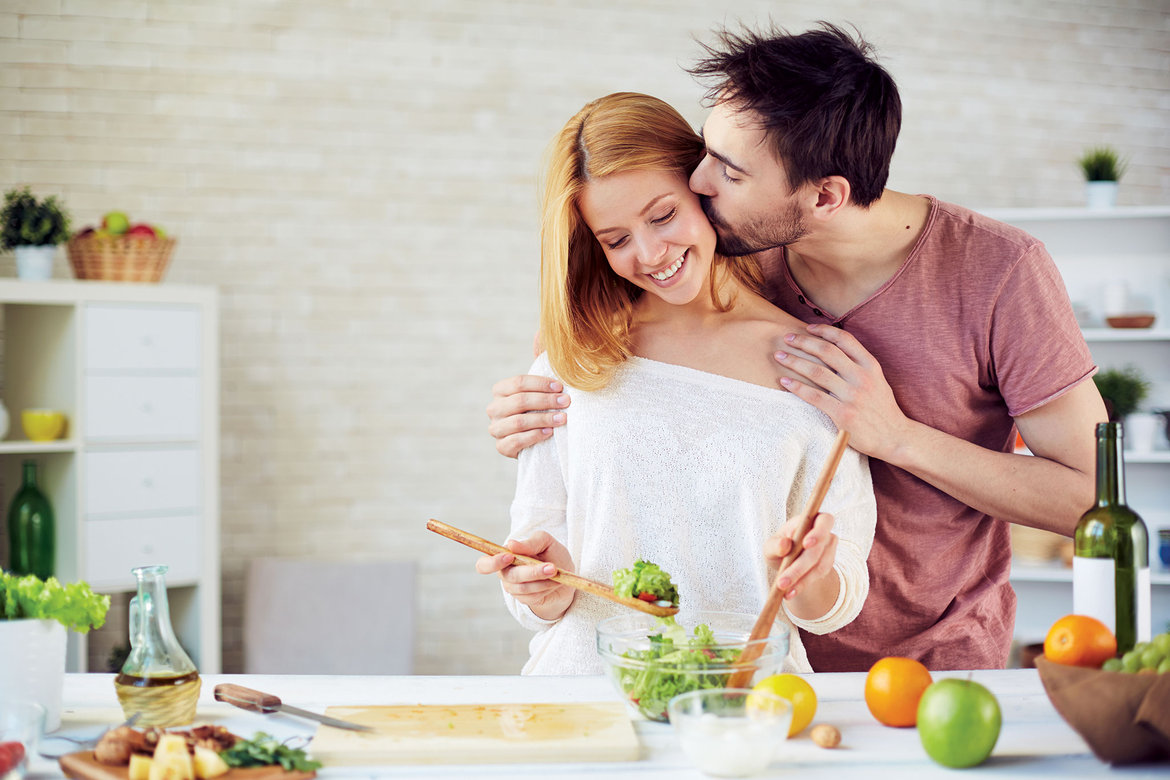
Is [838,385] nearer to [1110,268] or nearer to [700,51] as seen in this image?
[700,51]

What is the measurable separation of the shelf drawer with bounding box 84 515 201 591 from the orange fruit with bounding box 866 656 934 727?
8.68 feet

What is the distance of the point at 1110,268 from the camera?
436 centimetres

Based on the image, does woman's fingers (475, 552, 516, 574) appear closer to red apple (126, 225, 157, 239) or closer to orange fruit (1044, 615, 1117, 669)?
orange fruit (1044, 615, 1117, 669)

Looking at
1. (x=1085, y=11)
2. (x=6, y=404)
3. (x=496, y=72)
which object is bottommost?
(x=6, y=404)

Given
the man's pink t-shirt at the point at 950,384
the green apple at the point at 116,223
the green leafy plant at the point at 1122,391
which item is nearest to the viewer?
the man's pink t-shirt at the point at 950,384

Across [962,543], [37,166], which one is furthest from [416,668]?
[962,543]

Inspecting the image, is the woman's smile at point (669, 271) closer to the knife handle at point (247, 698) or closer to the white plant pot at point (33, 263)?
the knife handle at point (247, 698)

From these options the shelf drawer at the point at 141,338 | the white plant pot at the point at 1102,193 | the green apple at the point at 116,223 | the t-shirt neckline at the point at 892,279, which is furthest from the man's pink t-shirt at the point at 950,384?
the white plant pot at the point at 1102,193

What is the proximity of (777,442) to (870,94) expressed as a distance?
0.59 m

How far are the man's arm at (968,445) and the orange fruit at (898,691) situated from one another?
1.73 feet

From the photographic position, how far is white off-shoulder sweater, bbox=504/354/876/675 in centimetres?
166

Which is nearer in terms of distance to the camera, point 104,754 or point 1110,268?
point 104,754

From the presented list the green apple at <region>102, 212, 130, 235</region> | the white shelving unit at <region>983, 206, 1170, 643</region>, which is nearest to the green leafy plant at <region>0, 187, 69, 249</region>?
the green apple at <region>102, 212, 130, 235</region>

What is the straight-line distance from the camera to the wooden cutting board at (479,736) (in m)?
1.17
